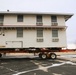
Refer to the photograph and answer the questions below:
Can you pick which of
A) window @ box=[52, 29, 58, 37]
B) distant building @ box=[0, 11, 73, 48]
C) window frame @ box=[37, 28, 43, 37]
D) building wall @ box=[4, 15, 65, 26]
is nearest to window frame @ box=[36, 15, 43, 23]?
distant building @ box=[0, 11, 73, 48]

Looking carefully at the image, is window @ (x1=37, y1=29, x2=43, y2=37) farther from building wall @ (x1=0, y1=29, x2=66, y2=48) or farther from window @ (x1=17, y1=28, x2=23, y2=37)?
window @ (x1=17, y1=28, x2=23, y2=37)

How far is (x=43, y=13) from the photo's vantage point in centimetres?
2969

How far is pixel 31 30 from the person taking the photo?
2966 centimetres

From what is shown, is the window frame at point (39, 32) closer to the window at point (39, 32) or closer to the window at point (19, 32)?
the window at point (39, 32)

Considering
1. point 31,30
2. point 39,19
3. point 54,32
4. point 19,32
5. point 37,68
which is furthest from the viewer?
point 39,19

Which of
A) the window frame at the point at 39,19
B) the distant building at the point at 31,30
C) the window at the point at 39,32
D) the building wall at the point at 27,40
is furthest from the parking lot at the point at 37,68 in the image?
the window frame at the point at 39,19

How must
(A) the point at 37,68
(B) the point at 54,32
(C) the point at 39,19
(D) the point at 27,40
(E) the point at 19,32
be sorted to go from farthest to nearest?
(C) the point at 39,19 → (B) the point at 54,32 → (E) the point at 19,32 → (D) the point at 27,40 → (A) the point at 37,68

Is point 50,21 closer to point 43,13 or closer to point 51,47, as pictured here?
point 43,13

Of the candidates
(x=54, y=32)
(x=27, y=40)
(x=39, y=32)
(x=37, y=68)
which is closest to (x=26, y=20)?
(x=39, y=32)

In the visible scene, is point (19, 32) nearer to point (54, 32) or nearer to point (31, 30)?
point (31, 30)

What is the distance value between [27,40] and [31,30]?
1.59 metres

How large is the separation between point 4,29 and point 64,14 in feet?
29.8

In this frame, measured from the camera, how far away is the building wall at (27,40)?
29112 mm

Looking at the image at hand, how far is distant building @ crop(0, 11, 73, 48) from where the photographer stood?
29.2 m
